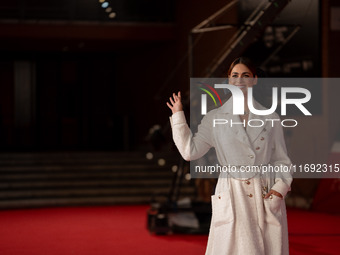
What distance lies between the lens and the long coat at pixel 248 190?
271 centimetres

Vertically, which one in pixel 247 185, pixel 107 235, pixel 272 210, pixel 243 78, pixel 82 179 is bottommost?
pixel 107 235

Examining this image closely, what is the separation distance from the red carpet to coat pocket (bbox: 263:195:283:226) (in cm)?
293

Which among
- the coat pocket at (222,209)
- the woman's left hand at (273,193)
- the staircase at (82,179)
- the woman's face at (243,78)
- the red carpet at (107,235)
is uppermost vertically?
the woman's face at (243,78)

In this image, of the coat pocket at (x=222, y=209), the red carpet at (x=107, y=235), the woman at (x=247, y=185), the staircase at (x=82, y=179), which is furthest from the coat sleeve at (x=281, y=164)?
the staircase at (x=82, y=179)

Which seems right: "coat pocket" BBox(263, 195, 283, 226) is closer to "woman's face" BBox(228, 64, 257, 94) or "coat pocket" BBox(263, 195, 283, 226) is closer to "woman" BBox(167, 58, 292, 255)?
"woman" BBox(167, 58, 292, 255)

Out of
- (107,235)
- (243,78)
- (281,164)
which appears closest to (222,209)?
(281,164)

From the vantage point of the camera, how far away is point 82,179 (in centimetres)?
1057

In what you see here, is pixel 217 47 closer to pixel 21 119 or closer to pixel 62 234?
pixel 62 234

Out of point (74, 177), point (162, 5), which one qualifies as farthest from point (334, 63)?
point (162, 5)

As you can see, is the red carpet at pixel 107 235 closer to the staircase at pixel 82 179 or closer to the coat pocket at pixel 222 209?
the staircase at pixel 82 179

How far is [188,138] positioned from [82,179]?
7999 millimetres

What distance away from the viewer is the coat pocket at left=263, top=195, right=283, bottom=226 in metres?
2.71

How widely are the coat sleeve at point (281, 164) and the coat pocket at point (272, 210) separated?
46 mm

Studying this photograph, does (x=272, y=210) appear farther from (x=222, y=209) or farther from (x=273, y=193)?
(x=222, y=209)
